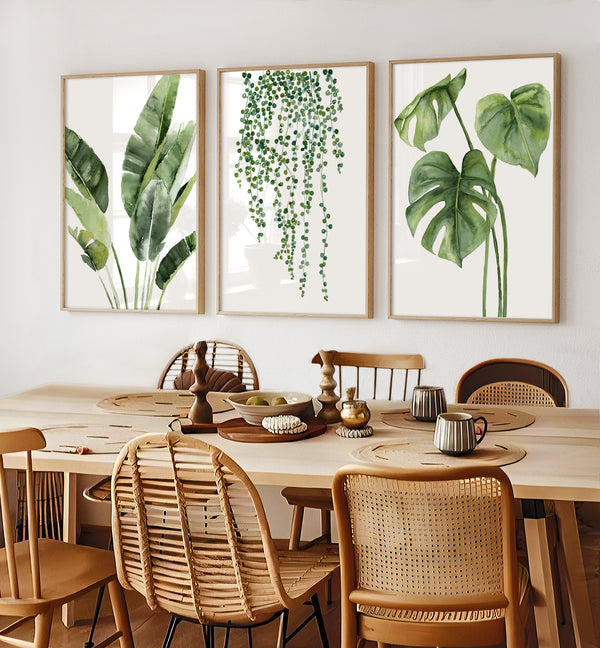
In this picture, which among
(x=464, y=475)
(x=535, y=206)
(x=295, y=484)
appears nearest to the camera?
(x=464, y=475)

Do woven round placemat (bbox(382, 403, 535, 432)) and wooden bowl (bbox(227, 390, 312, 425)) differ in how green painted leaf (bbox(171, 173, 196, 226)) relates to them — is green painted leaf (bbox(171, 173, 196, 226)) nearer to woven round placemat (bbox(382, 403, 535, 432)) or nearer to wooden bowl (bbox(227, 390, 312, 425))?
wooden bowl (bbox(227, 390, 312, 425))

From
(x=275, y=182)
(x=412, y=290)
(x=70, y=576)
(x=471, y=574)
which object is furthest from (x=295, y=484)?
(x=275, y=182)

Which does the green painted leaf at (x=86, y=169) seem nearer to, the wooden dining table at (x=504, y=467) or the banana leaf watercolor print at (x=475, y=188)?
the wooden dining table at (x=504, y=467)

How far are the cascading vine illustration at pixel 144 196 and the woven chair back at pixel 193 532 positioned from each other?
2084mm

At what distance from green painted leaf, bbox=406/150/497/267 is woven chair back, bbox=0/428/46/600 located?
219 centimetres

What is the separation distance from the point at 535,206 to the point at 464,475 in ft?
7.11

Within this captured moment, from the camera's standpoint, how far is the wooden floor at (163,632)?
112 inches

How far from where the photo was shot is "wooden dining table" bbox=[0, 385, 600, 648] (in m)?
2.08

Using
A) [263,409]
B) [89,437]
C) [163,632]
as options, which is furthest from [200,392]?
[163,632]

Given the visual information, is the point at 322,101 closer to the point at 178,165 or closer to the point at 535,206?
the point at 178,165

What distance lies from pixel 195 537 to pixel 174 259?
7.30ft

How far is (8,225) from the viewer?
421 centimetres

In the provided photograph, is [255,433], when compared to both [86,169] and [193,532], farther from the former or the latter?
[86,169]

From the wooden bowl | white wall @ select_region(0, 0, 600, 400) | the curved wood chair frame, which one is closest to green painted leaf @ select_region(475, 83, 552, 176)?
white wall @ select_region(0, 0, 600, 400)
